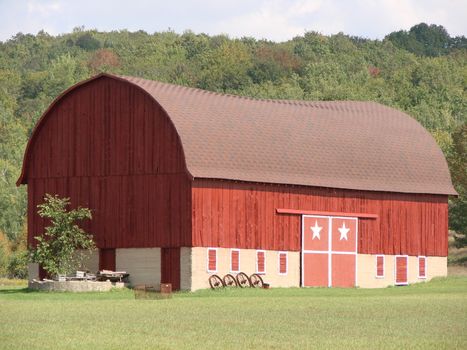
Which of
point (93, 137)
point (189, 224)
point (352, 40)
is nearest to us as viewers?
point (189, 224)

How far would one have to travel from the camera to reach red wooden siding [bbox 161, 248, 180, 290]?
54.0 metres

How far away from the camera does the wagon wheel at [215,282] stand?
5369 cm

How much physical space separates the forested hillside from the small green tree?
28345mm

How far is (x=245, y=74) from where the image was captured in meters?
157

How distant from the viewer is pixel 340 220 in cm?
5953

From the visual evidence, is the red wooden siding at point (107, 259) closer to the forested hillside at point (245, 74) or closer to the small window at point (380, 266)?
the small window at point (380, 266)

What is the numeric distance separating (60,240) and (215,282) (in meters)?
6.85

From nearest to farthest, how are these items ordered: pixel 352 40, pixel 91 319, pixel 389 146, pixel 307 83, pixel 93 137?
pixel 91 319, pixel 93 137, pixel 389 146, pixel 307 83, pixel 352 40

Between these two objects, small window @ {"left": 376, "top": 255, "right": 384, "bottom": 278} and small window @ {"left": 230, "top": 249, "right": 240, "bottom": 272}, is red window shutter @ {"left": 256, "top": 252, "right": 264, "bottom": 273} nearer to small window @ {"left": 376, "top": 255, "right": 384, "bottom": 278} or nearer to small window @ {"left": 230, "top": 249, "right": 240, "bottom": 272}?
small window @ {"left": 230, "top": 249, "right": 240, "bottom": 272}

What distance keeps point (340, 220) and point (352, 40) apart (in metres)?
137

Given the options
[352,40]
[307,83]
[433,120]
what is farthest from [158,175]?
[352,40]

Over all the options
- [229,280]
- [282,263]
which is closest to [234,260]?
[229,280]

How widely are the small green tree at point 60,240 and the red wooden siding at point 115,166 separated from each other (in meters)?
0.96

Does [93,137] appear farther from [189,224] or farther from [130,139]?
[189,224]
